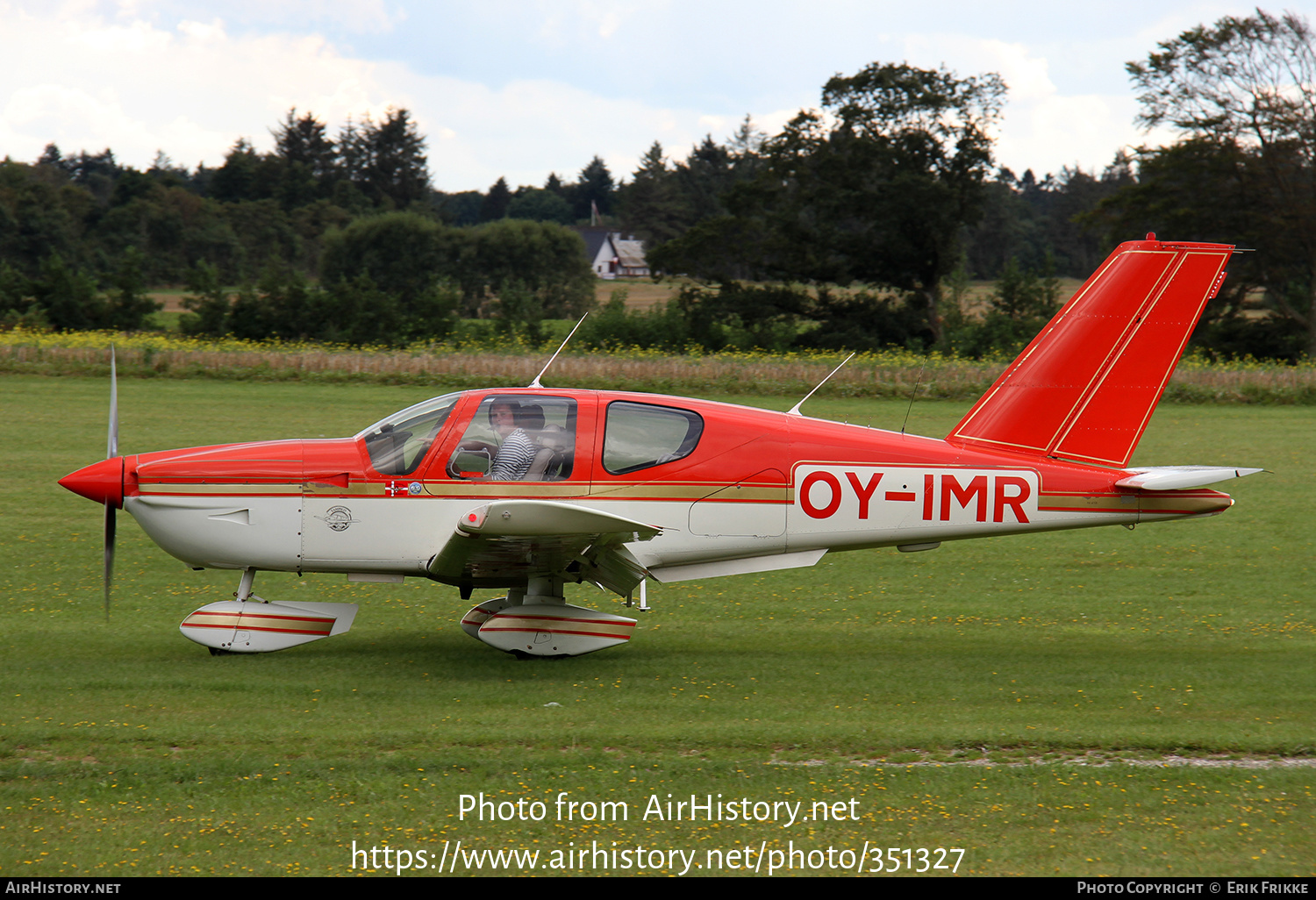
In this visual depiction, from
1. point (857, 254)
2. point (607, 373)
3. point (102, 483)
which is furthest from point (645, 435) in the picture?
point (857, 254)

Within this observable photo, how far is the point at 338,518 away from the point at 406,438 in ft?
2.43

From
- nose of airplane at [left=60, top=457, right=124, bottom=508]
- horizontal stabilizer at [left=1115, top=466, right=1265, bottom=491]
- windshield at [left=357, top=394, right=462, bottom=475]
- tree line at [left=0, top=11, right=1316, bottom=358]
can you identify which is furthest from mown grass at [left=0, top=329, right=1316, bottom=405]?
nose of airplane at [left=60, top=457, right=124, bottom=508]

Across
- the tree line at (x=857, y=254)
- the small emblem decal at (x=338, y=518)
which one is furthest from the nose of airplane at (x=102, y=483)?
the tree line at (x=857, y=254)

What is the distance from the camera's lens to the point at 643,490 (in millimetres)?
7367

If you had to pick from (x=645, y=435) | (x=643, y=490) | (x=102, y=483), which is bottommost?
(x=102, y=483)

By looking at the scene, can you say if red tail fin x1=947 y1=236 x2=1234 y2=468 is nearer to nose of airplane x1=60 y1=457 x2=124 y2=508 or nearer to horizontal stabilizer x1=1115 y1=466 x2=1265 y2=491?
horizontal stabilizer x1=1115 y1=466 x2=1265 y2=491

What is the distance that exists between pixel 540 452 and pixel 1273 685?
5362 mm

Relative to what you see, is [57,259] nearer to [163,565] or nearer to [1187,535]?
[163,565]

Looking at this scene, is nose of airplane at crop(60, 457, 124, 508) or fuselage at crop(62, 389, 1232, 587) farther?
fuselage at crop(62, 389, 1232, 587)

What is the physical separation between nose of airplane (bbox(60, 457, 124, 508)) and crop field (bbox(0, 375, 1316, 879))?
1197 millimetres

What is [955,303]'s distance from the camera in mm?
44812

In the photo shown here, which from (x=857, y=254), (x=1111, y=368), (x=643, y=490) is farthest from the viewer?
(x=857, y=254)

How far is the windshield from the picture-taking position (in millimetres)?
7277

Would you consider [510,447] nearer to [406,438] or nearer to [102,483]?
[406,438]
